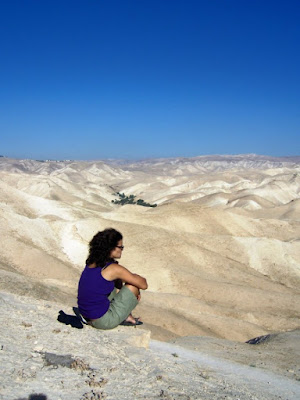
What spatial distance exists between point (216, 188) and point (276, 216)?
4833cm

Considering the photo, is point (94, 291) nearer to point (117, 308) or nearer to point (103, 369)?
point (117, 308)

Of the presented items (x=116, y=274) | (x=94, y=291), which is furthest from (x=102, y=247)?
(x=94, y=291)

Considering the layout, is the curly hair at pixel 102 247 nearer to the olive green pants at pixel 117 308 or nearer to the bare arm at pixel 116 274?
the bare arm at pixel 116 274

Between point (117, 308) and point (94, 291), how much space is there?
22.8 inches

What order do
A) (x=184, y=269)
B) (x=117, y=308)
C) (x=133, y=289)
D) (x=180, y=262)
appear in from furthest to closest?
(x=180, y=262), (x=184, y=269), (x=117, y=308), (x=133, y=289)

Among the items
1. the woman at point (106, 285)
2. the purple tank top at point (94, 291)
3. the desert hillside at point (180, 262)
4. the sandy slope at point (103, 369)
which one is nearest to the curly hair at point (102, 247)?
the woman at point (106, 285)

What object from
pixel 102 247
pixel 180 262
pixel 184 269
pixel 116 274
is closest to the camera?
pixel 116 274

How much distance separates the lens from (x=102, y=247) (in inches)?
239

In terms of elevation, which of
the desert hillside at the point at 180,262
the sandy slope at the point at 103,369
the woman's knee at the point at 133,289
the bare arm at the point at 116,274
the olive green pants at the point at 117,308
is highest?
the bare arm at the point at 116,274

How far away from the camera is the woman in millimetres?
5977

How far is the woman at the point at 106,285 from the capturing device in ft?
19.6

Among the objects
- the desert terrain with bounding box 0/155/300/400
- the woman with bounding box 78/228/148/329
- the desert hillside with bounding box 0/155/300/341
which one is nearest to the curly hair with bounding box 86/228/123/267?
the woman with bounding box 78/228/148/329

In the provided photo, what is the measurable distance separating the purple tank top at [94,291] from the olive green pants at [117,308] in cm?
13

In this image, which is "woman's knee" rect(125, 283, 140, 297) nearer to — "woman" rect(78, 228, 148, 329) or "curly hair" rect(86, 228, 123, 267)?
"woman" rect(78, 228, 148, 329)
